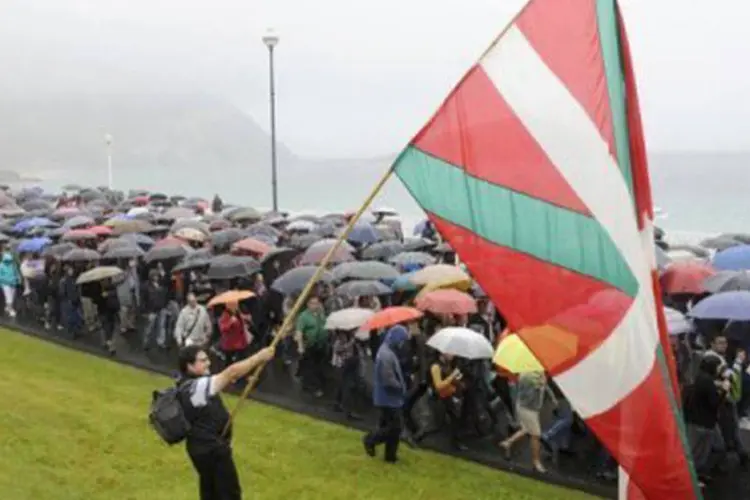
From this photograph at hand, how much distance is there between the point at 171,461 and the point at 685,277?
23.9 feet

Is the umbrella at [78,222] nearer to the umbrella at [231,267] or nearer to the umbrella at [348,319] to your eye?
the umbrella at [231,267]

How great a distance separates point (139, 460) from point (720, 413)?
20.1 feet

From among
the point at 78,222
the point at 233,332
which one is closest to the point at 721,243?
the point at 233,332

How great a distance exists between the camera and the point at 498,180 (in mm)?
6785

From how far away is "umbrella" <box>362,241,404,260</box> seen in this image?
17.2m

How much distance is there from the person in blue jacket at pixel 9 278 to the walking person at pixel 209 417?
495 inches

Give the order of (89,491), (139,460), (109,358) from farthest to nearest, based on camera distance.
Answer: (109,358), (139,460), (89,491)

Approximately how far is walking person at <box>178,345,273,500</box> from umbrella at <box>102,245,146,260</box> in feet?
33.4

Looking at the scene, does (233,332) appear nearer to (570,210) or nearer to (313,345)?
(313,345)

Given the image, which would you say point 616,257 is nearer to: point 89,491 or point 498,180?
point 498,180

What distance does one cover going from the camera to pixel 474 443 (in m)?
11.4

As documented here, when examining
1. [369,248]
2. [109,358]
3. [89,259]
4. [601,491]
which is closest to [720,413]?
[601,491]

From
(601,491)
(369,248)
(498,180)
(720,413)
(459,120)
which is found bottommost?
(601,491)

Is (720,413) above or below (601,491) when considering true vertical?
above
